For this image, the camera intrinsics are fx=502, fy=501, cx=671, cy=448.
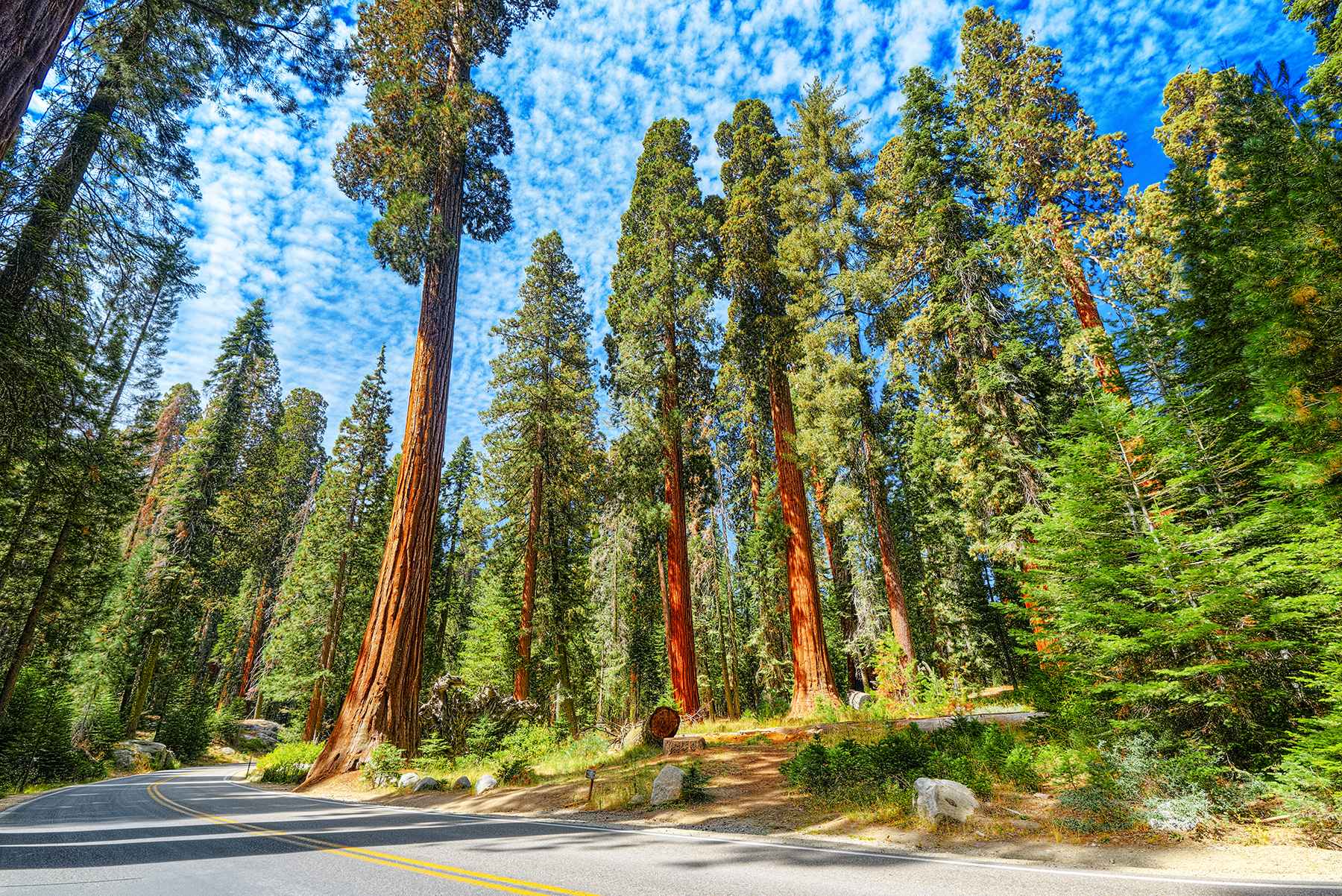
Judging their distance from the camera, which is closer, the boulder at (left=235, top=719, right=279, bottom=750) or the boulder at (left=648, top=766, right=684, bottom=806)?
the boulder at (left=648, top=766, right=684, bottom=806)

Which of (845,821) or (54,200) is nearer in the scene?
(845,821)

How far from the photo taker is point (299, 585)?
28.0 m

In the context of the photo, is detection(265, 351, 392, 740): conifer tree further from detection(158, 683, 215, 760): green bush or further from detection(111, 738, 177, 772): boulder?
detection(158, 683, 215, 760): green bush

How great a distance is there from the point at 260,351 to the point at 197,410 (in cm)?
1559

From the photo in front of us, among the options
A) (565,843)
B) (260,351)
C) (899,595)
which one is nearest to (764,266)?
(899,595)

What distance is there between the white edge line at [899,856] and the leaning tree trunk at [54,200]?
11.3 m

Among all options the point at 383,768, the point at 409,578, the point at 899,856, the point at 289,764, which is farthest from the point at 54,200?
the point at 289,764

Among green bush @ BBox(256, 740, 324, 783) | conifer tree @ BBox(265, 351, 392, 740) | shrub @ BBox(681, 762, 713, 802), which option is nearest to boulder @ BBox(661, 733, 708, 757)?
shrub @ BBox(681, 762, 713, 802)

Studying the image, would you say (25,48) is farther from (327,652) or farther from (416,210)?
(327,652)

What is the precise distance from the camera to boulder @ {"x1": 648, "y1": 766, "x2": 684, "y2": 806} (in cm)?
852

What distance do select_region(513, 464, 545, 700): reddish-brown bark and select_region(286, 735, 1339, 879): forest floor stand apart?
27.4 ft

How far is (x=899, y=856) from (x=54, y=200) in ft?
56.2

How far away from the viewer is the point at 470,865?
5027mm

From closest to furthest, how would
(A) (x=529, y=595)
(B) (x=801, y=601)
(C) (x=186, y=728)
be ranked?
1. (B) (x=801, y=601)
2. (A) (x=529, y=595)
3. (C) (x=186, y=728)
